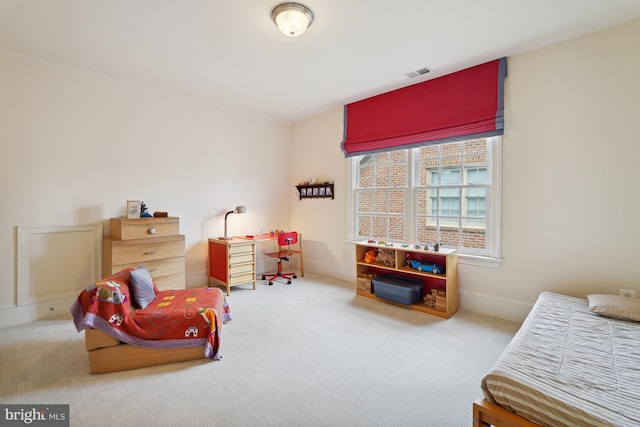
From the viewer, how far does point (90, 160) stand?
3.41 meters

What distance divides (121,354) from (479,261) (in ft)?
11.6

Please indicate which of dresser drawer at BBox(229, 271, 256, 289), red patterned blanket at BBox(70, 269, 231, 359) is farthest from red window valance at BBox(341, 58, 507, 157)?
red patterned blanket at BBox(70, 269, 231, 359)

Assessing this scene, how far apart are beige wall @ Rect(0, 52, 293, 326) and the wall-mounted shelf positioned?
66 centimetres

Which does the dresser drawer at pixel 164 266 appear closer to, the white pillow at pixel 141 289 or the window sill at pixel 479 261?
the white pillow at pixel 141 289

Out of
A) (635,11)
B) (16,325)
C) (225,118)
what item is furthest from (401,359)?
(225,118)

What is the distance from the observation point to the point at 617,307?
6.91ft

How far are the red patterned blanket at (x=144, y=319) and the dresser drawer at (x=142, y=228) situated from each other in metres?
0.84

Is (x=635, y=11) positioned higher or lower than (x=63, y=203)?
higher

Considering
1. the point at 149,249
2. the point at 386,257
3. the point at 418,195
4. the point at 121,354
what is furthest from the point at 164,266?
the point at 418,195

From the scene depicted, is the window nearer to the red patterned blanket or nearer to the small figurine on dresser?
the red patterned blanket

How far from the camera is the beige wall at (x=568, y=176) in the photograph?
2.49 metres

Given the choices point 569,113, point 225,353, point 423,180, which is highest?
point 569,113

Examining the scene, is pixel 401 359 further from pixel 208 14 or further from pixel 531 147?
pixel 208 14

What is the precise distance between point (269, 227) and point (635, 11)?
4.88 m
